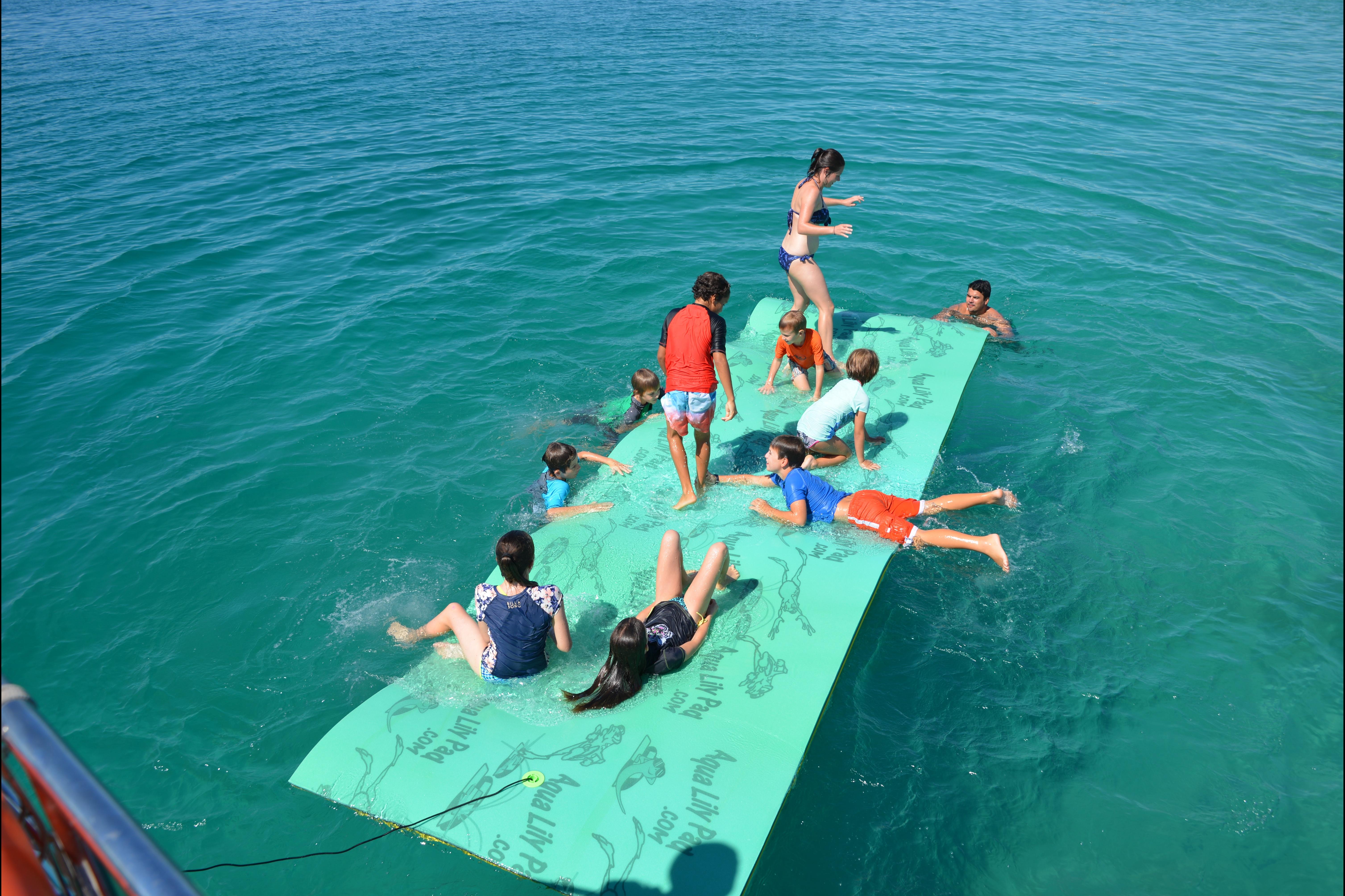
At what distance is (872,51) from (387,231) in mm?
21320

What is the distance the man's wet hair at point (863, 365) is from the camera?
8.67m

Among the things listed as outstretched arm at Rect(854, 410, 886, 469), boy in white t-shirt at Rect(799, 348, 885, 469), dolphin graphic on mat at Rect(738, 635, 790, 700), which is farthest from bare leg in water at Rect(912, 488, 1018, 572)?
dolphin graphic on mat at Rect(738, 635, 790, 700)

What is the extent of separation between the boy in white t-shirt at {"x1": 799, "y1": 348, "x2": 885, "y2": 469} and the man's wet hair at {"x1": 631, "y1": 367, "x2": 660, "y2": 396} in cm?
200

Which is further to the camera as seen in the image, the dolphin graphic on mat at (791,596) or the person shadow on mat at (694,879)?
the dolphin graphic on mat at (791,596)

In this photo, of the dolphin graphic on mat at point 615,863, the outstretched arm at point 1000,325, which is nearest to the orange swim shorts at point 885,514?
the dolphin graphic on mat at point 615,863

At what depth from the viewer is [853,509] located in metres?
7.96

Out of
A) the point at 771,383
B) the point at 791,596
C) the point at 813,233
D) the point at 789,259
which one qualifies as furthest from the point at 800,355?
the point at 791,596

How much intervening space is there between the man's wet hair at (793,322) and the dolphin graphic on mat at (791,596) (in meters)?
3.14

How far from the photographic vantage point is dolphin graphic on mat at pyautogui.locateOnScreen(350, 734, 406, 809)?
584cm

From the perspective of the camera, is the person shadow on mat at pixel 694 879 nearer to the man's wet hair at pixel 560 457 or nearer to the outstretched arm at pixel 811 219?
the man's wet hair at pixel 560 457

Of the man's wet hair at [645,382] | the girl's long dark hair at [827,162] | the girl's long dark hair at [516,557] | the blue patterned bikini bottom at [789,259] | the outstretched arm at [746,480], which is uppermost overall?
the girl's long dark hair at [827,162]

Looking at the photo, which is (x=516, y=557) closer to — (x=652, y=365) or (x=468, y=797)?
→ (x=468, y=797)

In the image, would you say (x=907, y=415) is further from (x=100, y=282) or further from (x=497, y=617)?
(x=100, y=282)

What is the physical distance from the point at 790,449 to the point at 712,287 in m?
1.87
